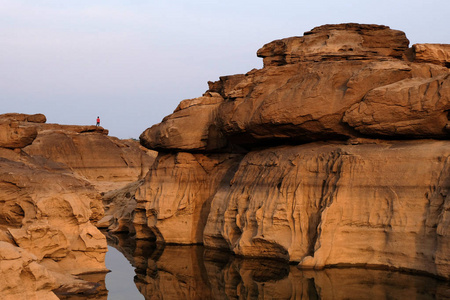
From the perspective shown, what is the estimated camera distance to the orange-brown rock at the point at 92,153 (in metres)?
36.9

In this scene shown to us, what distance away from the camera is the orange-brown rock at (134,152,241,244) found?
2175 centimetres

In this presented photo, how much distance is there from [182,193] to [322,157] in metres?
5.79

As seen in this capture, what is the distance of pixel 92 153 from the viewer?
39094 mm

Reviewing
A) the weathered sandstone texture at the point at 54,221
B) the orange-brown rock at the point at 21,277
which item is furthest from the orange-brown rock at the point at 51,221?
the orange-brown rock at the point at 21,277

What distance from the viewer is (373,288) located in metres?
14.5

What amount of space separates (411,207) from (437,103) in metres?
2.54

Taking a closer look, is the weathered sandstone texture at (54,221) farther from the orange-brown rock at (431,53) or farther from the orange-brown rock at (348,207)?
the orange-brown rock at (431,53)

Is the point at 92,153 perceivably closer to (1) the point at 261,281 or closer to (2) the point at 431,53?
(2) the point at 431,53

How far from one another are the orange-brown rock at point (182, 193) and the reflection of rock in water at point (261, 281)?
226 centimetres

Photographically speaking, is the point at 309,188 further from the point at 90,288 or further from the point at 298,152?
the point at 90,288

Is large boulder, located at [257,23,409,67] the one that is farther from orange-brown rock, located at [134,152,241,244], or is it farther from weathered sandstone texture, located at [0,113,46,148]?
weathered sandstone texture, located at [0,113,46,148]

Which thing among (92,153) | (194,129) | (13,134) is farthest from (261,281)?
(92,153)

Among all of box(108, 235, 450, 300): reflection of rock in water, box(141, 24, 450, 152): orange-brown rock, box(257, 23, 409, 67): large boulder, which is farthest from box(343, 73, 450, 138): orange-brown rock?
box(108, 235, 450, 300): reflection of rock in water

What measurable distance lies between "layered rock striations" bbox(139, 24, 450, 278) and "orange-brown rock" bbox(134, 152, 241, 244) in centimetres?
5
